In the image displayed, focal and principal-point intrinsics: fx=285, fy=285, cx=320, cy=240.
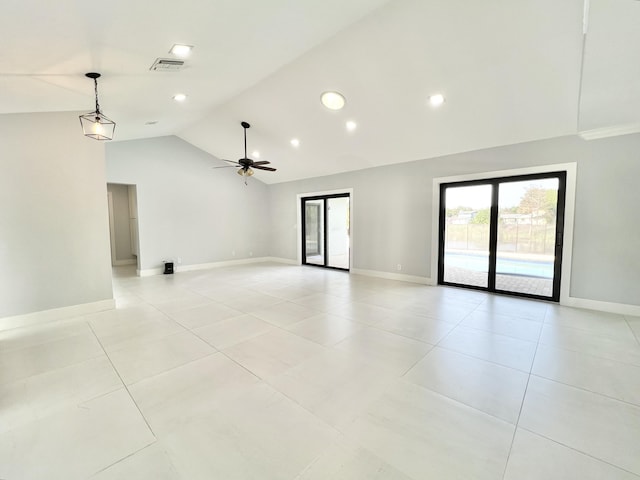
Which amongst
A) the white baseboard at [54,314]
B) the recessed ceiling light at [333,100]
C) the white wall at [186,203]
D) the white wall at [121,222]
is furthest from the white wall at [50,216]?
the white wall at [121,222]

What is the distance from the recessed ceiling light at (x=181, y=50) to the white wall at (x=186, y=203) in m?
4.81

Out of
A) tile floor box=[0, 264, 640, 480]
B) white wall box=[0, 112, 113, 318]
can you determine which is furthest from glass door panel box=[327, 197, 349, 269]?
white wall box=[0, 112, 113, 318]

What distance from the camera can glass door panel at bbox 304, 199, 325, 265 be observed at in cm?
886

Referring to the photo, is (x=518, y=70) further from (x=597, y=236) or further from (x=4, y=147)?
(x=4, y=147)

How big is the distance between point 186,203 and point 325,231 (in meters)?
3.93

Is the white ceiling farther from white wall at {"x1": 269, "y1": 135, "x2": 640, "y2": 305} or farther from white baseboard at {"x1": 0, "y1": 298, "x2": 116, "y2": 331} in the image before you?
white baseboard at {"x1": 0, "y1": 298, "x2": 116, "y2": 331}

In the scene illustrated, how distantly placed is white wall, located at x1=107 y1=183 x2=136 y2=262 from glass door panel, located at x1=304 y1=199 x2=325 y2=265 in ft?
19.1

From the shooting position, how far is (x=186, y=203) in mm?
7797

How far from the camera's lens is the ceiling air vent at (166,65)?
3094 millimetres

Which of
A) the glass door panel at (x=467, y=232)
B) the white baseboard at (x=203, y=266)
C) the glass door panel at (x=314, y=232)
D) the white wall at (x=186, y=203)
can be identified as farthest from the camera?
the glass door panel at (x=314, y=232)

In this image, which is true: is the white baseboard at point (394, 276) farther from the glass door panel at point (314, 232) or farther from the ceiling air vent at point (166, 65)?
the ceiling air vent at point (166, 65)

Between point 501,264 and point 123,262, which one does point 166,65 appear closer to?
point 501,264

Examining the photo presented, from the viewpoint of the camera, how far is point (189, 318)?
4.04 metres

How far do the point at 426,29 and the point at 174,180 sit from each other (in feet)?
22.1
